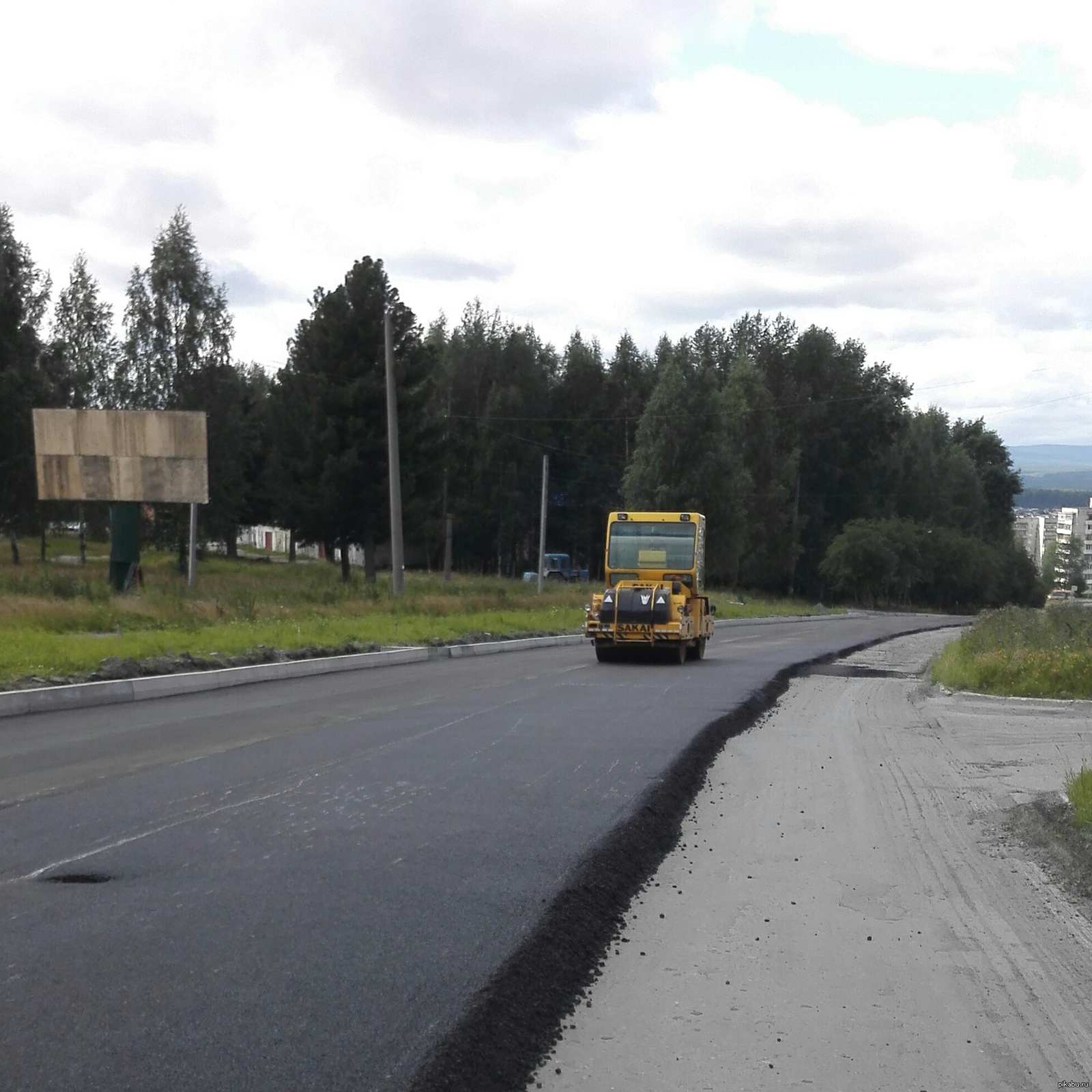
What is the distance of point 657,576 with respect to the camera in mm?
26312

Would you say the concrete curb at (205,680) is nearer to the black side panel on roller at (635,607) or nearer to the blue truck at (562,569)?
the black side panel on roller at (635,607)

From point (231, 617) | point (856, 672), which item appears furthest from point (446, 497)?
point (856, 672)

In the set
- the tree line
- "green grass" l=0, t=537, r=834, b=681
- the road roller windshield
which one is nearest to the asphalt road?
"green grass" l=0, t=537, r=834, b=681

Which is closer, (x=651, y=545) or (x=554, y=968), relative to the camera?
(x=554, y=968)

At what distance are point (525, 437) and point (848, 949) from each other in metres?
76.5

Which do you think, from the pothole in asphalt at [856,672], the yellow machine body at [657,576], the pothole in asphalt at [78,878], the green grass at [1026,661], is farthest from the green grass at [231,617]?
the green grass at [1026,661]

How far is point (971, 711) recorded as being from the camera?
16.6 m

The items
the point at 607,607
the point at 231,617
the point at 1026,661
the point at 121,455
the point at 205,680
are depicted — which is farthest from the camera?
the point at 121,455

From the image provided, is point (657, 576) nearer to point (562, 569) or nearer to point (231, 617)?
point (231, 617)

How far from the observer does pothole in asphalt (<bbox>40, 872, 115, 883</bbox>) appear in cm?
629

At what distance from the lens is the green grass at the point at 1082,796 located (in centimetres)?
866

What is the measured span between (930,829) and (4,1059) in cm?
687

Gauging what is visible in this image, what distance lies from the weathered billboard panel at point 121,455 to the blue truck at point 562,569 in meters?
43.6

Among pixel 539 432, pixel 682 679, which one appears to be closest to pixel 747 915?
pixel 682 679
